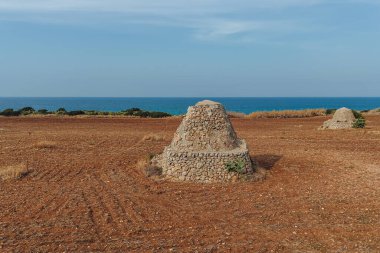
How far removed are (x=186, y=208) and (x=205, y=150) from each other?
3.55 meters

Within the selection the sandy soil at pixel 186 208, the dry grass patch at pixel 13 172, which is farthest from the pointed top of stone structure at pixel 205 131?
the dry grass patch at pixel 13 172

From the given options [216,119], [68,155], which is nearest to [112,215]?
[216,119]

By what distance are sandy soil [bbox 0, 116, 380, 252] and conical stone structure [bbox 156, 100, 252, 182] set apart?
1.84 feet

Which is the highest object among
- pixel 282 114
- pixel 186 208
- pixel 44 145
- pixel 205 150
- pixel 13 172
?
pixel 282 114

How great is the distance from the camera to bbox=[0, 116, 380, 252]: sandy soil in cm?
872

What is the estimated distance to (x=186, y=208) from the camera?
36.8 feet

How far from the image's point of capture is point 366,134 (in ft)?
92.3

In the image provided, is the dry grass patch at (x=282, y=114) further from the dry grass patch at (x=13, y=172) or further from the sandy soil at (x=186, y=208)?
the dry grass patch at (x=13, y=172)

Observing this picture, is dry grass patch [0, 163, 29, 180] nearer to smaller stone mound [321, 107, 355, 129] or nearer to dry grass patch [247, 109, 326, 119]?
smaller stone mound [321, 107, 355, 129]

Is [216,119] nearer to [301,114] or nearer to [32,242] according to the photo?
[32,242]

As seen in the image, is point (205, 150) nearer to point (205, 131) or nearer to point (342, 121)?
point (205, 131)

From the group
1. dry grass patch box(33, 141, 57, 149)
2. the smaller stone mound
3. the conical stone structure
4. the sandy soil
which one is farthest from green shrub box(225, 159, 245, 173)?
the smaller stone mound

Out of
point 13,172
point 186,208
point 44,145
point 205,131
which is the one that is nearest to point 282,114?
point 44,145

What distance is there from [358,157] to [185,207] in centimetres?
1100
